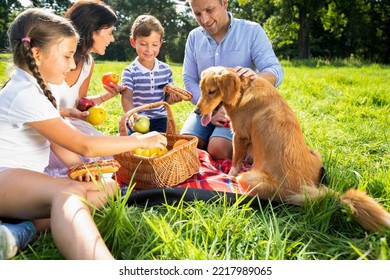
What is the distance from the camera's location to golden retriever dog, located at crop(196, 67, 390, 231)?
2.61 metres

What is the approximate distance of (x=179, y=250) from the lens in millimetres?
2086

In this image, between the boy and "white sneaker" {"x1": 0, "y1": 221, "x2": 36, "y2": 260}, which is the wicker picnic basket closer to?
"white sneaker" {"x1": 0, "y1": 221, "x2": 36, "y2": 260}

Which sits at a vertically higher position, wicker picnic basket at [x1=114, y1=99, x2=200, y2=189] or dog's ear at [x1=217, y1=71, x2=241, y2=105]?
dog's ear at [x1=217, y1=71, x2=241, y2=105]

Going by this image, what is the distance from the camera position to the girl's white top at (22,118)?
2.35m

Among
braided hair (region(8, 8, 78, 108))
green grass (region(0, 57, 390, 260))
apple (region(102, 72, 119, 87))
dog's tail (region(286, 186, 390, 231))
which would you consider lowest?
green grass (region(0, 57, 390, 260))

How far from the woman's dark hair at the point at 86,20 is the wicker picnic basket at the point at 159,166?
3.24 ft

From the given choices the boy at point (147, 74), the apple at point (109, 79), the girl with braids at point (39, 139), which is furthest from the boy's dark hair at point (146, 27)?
the girl with braids at point (39, 139)

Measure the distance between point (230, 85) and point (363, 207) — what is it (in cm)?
160

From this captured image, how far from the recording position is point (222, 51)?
14.6 feet

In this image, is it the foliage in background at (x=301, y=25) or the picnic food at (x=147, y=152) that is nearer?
the picnic food at (x=147, y=152)

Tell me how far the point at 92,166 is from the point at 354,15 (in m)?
32.1

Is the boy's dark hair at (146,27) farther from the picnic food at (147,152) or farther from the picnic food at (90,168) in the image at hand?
the picnic food at (90,168)

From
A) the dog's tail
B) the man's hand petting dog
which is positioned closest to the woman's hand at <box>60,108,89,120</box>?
the man's hand petting dog

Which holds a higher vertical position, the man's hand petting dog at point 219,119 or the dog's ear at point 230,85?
the dog's ear at point 230,85
